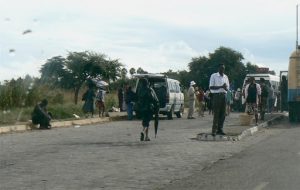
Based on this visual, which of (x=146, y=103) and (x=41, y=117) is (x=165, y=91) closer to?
(x=41, y=117)

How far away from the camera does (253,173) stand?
1106 cm

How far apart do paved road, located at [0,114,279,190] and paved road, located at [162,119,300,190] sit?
34 cm

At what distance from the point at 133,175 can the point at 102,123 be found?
54.3 ft

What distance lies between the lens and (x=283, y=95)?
33.8m

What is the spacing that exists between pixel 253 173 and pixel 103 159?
3.55m

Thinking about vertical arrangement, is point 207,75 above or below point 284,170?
above

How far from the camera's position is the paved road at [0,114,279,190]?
10297 millimetres

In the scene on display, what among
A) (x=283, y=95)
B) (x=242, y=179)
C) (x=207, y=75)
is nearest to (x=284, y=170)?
(x=242, y=179)

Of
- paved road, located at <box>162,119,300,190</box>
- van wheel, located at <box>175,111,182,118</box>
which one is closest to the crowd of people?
van wheel, located at <box>175,111,182,118</box>

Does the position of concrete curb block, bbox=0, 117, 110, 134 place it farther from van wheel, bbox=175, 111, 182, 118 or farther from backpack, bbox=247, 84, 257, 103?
backpack, bbox=247, 84, 257, 103

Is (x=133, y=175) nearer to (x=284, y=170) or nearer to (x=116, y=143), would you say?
(x=284, y=170)

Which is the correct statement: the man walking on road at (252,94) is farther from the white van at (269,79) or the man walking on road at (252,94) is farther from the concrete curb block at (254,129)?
the white van at (269,79)

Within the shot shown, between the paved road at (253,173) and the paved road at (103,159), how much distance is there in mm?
336

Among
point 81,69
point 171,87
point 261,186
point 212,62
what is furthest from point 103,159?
point 212,62
